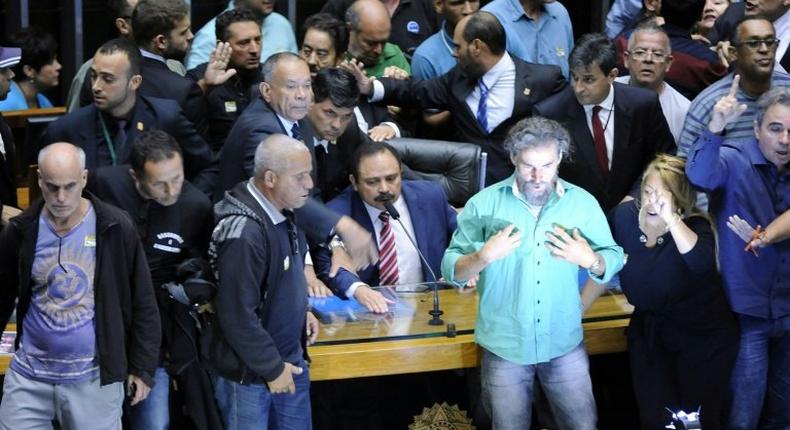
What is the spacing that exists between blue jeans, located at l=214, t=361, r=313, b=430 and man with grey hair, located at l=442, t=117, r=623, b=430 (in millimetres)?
691

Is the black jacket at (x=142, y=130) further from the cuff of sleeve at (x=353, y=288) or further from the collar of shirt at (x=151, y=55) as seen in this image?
the cuff of sleeve at (x=353, y=288)

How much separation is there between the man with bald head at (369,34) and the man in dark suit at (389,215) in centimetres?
129

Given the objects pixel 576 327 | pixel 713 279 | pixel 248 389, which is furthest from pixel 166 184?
pixel 713 279

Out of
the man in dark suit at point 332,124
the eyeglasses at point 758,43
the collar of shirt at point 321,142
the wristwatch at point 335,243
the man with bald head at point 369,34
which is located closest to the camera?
the wristwatch at point 335,243

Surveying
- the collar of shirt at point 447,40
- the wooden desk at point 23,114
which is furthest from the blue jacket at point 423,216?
the wooden desk at point 23,114

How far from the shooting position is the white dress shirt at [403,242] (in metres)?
6.66

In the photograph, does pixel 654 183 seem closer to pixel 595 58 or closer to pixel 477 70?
pixel 595 58

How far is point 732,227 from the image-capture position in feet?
20.1

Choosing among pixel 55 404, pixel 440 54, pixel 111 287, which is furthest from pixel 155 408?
pixel 440 54

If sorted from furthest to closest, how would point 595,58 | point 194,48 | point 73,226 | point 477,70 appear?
1. point 194,48
2. point 477,70
3. point 595,58
4. point 73,226

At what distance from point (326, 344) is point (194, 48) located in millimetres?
2486

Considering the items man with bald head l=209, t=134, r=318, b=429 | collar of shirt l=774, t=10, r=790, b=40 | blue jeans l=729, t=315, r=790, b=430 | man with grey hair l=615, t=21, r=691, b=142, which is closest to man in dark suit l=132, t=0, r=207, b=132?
man with bald head l=209, t=134, r=318, b=429

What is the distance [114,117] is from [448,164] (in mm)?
1544

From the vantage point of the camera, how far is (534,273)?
5.85 meters
